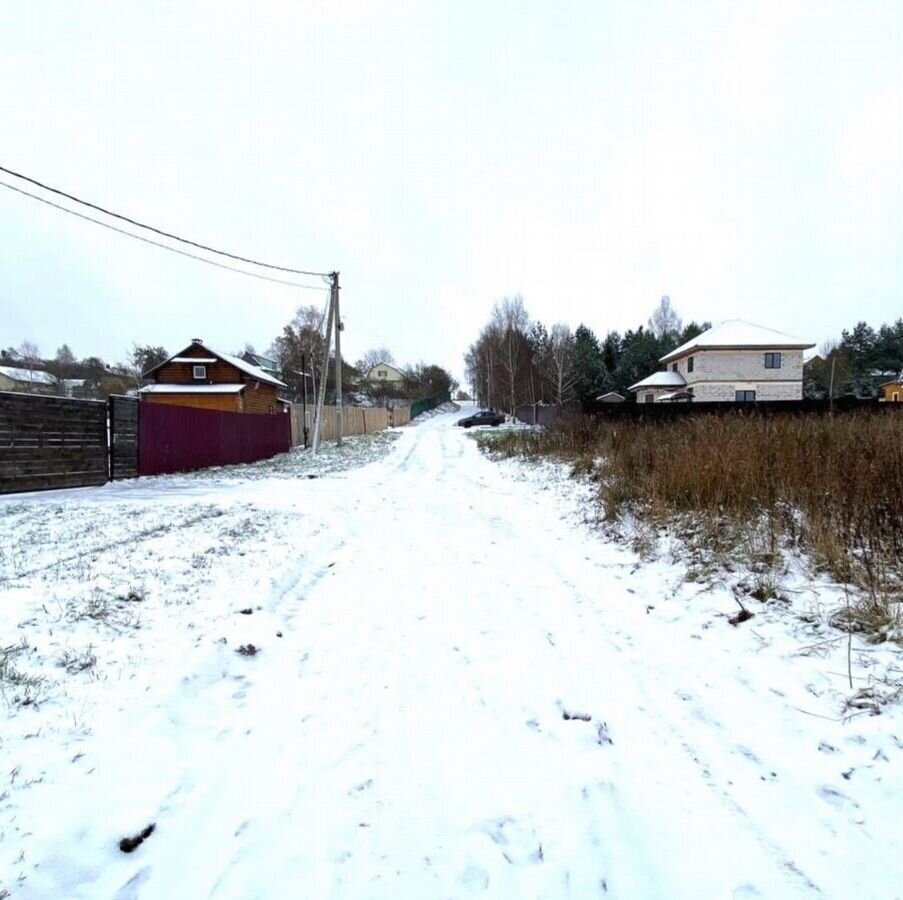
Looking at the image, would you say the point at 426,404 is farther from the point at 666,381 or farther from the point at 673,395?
the point at 673,395

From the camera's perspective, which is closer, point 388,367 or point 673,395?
point 673,395

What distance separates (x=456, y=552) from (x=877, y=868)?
4102 millimetres

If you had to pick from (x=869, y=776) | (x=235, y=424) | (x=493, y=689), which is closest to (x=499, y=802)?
(x=493, y=689)

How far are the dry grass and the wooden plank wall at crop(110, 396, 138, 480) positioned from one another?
10.9 m

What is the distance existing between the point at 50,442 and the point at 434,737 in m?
11.2

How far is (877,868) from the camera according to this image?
1.66m

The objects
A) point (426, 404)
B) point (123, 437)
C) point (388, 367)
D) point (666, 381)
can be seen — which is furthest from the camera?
point (388, 367)

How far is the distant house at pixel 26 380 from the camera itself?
193 ft

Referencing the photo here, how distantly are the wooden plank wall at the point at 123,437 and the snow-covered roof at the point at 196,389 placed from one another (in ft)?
69.9

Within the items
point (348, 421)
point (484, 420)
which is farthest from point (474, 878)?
point (484, 420)

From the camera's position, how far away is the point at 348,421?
107 ft

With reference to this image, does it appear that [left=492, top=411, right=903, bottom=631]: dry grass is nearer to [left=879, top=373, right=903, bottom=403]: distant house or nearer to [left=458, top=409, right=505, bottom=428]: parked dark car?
[left=458, top=409, right=505, bottom=428]: parked dark car

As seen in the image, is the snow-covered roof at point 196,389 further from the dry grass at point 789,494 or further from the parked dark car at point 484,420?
the dry grass at point 789,494

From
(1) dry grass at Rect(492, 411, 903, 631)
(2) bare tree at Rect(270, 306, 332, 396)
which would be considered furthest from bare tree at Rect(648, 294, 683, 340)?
(1) dry grass at Rect(492, 411, 903, 631)
